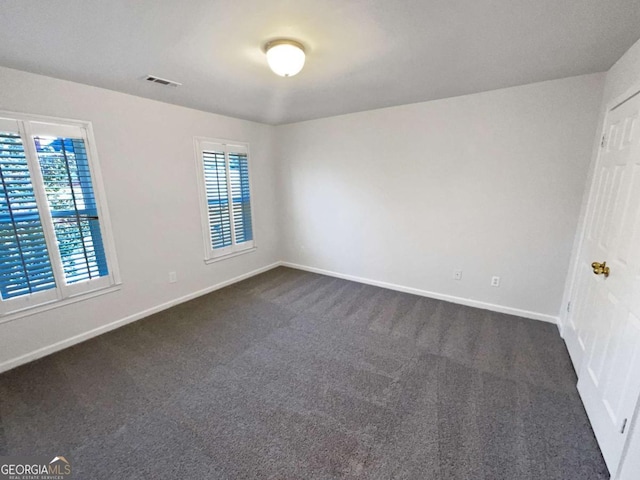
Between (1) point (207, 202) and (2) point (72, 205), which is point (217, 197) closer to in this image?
(1) point (207, 202)

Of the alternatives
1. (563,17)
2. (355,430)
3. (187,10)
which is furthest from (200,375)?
(563,17)

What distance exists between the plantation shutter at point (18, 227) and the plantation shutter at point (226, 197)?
5.09 feet

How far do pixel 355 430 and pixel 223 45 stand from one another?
254cm

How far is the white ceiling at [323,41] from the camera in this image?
1.32m

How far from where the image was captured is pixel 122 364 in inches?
85.9

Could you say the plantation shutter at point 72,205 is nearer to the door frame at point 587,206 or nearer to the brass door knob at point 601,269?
the brass door knob at point 601,269

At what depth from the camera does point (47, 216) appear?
219cm

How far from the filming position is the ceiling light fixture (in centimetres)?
162

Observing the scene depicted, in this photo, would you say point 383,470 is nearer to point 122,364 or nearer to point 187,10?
point 122,364

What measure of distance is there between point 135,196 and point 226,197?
1.12 metres

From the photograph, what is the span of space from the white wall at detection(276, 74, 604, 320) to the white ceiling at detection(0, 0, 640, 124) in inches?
15.5

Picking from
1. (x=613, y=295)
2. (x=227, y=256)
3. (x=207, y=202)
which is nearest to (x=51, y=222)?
(x=207, y=202)

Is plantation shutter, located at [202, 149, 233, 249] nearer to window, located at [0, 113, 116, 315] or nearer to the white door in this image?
window, located at [0, 113, 116, 315]

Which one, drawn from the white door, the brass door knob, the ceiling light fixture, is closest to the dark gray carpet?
the white door
